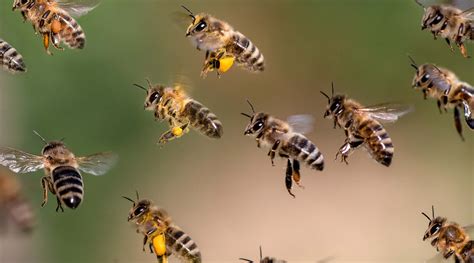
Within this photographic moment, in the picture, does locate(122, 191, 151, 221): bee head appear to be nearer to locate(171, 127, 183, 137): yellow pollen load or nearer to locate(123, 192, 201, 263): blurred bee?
locate(123, 192, 201, 263): blurred bee

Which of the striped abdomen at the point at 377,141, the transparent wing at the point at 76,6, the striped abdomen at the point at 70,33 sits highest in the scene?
the transparent wing at the point at 76,6

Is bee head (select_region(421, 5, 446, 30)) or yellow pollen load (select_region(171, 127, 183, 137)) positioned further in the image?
bee head (select_region(421, 5, 446, 30))

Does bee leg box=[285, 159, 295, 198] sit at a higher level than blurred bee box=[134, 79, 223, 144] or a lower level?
lower

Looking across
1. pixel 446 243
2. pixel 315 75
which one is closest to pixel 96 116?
pixel 315 75

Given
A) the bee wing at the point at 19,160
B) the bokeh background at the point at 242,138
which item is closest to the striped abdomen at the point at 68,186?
the bee wing at the point at 19,160

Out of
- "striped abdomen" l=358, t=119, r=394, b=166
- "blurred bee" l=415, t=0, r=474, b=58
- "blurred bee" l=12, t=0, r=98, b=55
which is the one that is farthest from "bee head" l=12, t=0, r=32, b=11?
"blurred bee" l=415, t=0, r=474, b=58

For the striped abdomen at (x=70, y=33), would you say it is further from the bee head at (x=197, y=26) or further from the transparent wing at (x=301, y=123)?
the transparent wing at (x=301, y=123)

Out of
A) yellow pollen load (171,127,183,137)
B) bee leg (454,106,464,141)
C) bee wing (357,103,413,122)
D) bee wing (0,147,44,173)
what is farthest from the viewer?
bee wing (357,103,413,122)
